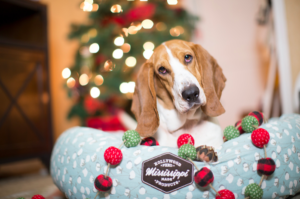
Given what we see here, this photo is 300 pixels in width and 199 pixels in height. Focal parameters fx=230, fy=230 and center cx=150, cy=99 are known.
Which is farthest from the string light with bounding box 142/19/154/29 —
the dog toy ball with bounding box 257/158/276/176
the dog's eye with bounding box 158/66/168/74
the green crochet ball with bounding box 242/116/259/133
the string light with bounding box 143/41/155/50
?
the dog toy ball with bounding box 257/158/276/176

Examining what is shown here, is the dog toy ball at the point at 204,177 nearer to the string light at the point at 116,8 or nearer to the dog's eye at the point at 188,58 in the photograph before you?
the dog's eye at the point at 188,58

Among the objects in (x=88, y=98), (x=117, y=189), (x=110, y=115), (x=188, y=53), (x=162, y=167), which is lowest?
(x=110, y=115)

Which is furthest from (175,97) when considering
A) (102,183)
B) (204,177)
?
(102,183)

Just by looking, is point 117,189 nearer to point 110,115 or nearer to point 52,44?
point 110,115

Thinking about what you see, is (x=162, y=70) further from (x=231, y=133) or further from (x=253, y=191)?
(x=253, y=191)

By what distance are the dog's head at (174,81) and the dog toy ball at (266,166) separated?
39 cm

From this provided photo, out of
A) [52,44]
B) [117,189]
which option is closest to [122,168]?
[117,189]

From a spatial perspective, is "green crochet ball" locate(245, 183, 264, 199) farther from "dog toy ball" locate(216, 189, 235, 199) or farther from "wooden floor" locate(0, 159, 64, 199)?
"wooden floor" locate(0, 159, 64, 199)

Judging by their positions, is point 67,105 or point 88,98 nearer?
point 88,98

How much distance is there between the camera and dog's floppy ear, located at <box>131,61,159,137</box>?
55.8 inches

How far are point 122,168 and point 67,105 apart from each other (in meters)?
3.47

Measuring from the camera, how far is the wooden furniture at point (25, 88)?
2.59m

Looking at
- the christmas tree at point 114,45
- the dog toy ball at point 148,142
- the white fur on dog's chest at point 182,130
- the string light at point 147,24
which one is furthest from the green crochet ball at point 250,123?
the string light at point 147,24

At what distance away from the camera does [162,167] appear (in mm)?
1063
